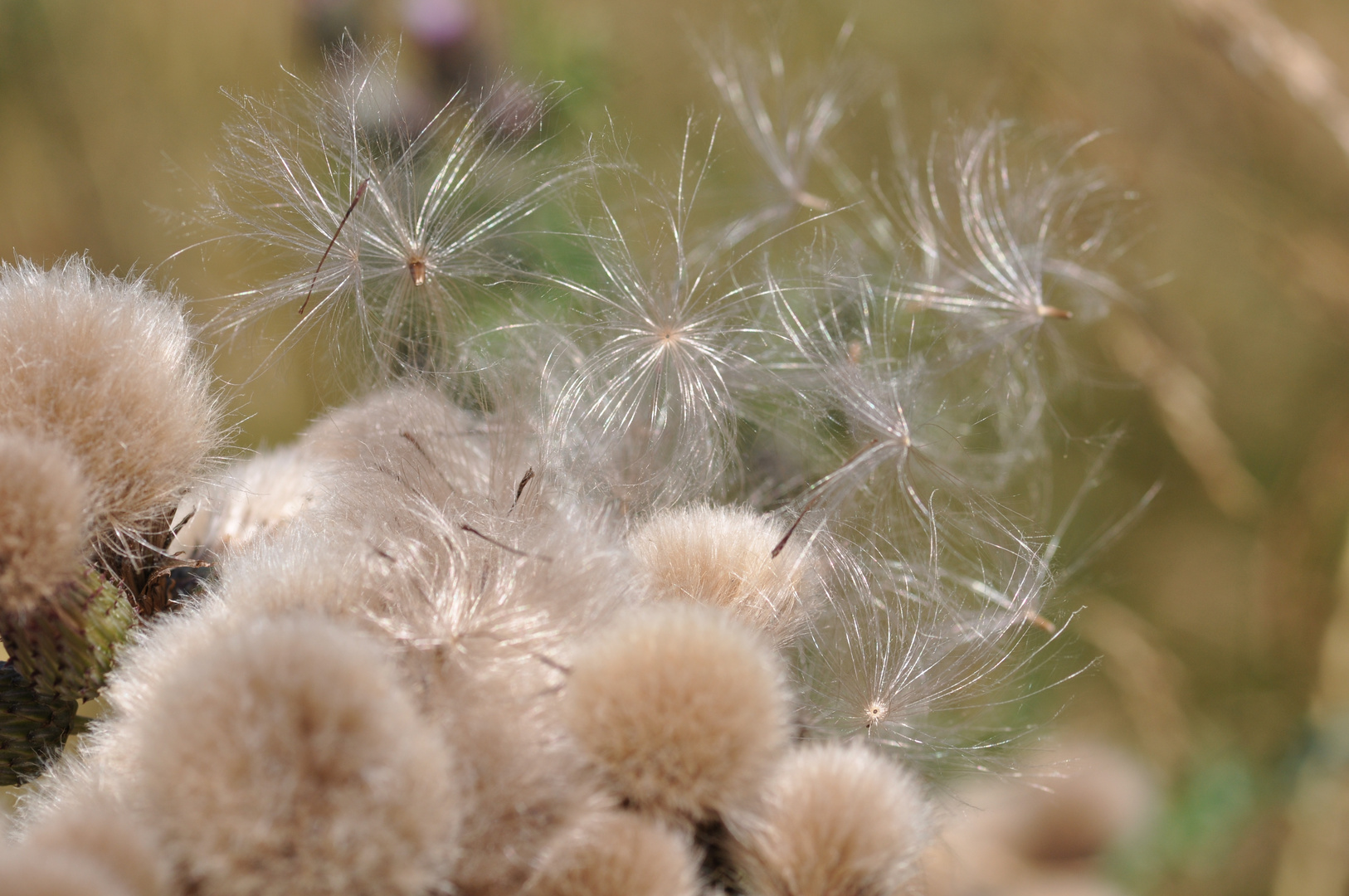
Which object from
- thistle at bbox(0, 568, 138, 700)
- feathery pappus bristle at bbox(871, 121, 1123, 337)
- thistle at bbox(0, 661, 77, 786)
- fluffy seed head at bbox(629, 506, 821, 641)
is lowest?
thistle at bbox(0, 661, 77, 786)

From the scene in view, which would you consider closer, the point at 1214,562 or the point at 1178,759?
the point at 1178,759

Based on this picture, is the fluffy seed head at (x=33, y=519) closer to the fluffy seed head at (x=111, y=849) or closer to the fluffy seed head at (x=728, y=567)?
the fluffy seed head at (x=111, y=849)

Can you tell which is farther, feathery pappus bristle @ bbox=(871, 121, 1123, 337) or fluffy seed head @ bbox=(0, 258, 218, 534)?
feathery pappus bristle @ bbox=(871, 121, 1123, 337)

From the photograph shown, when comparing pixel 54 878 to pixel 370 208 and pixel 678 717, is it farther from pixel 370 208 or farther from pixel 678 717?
pixel 370 208

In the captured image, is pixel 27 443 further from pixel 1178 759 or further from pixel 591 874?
pixel 1178 759

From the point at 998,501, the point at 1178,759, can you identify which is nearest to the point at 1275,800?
the point at 1178,759

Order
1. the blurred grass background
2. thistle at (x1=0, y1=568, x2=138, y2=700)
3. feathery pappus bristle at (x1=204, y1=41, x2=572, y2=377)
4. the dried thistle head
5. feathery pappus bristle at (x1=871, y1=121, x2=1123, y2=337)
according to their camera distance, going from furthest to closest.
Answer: the blurred grass background
feathery pappus bristle at (x1=871, y1=121, x2=1123, y2=337)
feathery pappus bristle at (x1=204, y1=41, x2=572, y2=377)
thistle at (x1=0, y1=568, x2=138, y2=700)
the dried thistle head

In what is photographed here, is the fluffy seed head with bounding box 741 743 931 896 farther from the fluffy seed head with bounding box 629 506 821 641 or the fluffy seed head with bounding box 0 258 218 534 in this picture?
the fluffy seed head with bounding box 0 258 218 534

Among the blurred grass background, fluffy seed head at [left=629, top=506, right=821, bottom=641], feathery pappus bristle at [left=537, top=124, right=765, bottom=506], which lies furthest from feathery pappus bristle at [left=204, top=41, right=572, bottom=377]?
the blurred grass background
